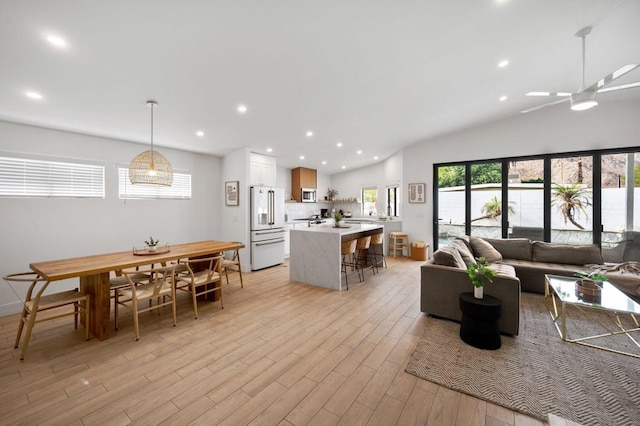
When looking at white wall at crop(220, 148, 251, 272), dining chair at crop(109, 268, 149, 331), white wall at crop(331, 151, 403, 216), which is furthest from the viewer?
white wall at crop(331, 151, 403, 216)

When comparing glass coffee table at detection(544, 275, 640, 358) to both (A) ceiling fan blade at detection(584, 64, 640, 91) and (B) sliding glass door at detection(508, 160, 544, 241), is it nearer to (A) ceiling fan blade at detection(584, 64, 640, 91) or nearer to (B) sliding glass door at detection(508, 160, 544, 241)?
(A) ceiling fan blade at detection(584, 64, 640, 91)

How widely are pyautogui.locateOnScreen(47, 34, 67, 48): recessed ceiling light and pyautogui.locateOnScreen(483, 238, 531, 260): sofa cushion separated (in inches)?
246

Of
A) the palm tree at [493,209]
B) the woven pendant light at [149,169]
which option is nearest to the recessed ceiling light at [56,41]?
the woven pendant light at [149,169]

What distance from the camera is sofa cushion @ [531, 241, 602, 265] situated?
4.00 m

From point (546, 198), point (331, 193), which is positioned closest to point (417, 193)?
point (546, 198)

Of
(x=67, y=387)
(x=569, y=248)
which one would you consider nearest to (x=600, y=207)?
(x=569, y=248)

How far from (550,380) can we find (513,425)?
0.70 meters

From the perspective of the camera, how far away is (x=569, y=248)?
413cm

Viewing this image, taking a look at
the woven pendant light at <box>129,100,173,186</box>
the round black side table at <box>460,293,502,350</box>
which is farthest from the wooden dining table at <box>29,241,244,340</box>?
the round black side table at <box>460,293,502,350</box>

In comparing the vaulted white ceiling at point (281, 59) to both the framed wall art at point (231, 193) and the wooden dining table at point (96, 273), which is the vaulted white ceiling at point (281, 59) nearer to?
the framed wall art at point (231, 193)

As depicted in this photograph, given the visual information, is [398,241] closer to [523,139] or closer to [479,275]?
[523,139]

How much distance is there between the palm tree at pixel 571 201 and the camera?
5047 mm

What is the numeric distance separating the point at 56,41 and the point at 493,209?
24.4 ft

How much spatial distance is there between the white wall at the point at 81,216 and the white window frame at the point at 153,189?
8cm
